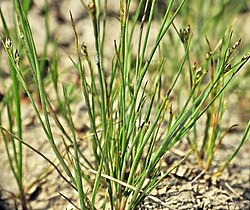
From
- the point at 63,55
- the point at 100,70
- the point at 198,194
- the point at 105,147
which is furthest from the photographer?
the point at 63,55

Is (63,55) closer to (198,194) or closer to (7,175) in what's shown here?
(7,175)

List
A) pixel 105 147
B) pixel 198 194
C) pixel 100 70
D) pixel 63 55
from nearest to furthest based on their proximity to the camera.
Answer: pixel 100 70
pixel 105 147
pixel 198 194
pixel 63 55

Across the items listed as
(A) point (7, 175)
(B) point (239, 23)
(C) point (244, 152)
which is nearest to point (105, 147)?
(A) point (7, 175)

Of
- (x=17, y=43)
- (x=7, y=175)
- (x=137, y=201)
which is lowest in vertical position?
(x=7, y=175)

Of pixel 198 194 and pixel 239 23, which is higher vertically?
pixel 239 23

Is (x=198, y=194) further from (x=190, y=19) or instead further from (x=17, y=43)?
(x=190, y=19)

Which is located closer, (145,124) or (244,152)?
(145,124)

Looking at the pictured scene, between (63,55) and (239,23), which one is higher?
(239,23)

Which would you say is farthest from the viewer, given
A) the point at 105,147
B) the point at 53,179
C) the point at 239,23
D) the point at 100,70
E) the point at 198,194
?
the point at 239,23

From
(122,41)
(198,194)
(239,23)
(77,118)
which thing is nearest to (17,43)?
(77,118)
